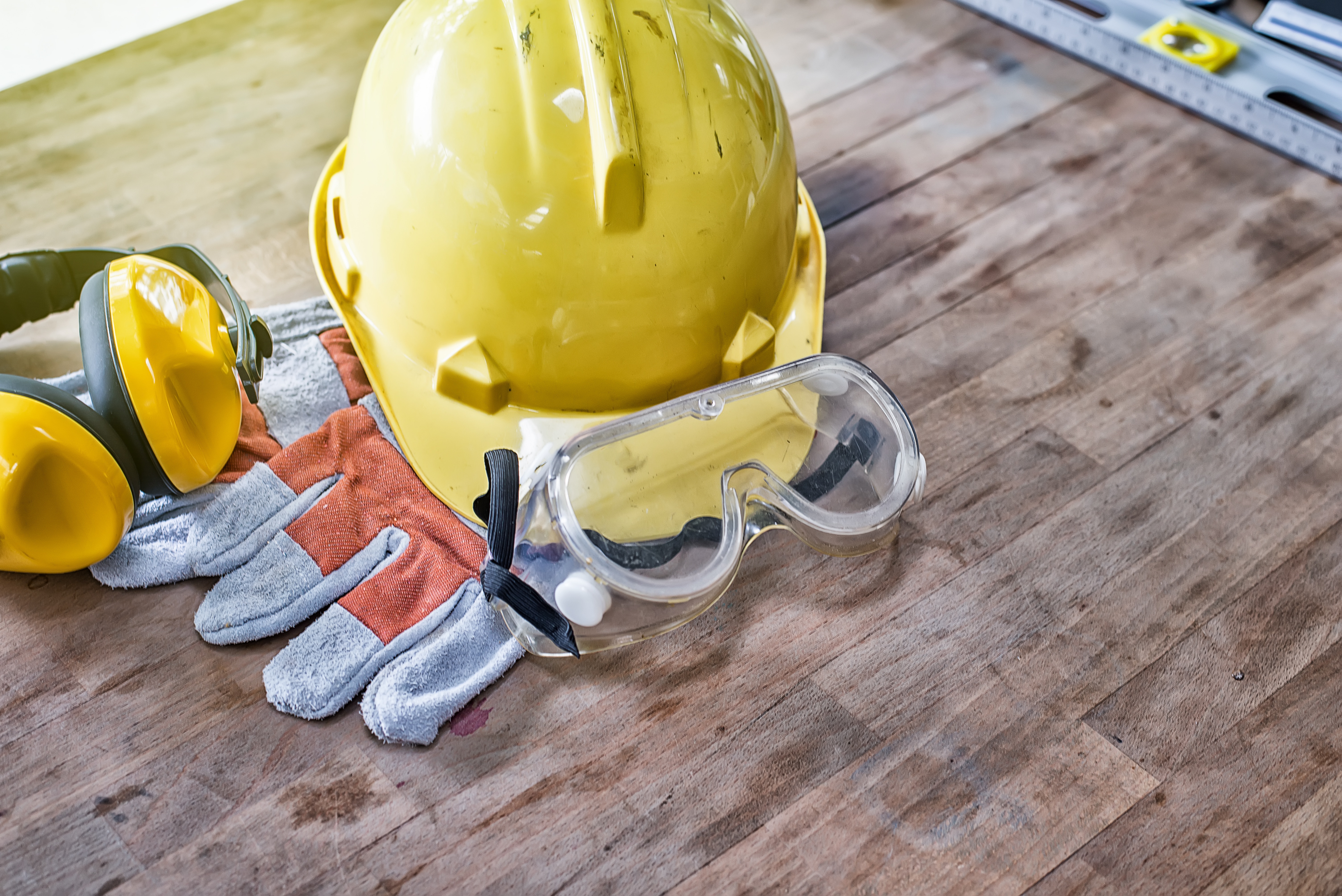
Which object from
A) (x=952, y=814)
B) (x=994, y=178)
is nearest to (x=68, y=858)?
(x=952, y=814)

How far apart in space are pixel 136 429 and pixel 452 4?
539 millimetres

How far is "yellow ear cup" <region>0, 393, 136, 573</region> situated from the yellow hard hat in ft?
1.00

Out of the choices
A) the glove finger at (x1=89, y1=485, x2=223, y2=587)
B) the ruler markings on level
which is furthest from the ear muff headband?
the ruler markings on level

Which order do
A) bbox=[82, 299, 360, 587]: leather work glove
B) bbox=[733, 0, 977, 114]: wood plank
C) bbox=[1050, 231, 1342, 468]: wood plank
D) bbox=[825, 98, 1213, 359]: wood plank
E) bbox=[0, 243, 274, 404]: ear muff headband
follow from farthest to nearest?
bbox=[733, 0, 977, 114]: wood plank < bbox=[825, 98, 1213, 359]: wood plank < bbox=[1050, 231, 1342, 468]: wood plank < bbox=[0, 243, 274, 404]: ear muff headband < bbox=[82, 299, 360, 587]: leather work glove

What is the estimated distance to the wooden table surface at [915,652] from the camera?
0.95m

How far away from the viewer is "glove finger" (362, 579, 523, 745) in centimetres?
100

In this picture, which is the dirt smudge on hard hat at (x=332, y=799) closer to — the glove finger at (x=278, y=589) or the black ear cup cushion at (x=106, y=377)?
the glove finger at (x=278, y=589)

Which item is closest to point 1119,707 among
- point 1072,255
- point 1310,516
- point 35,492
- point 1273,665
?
point 1273,665

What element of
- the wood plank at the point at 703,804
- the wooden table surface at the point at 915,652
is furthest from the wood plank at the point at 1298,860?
the wood plank at the point at 703,804

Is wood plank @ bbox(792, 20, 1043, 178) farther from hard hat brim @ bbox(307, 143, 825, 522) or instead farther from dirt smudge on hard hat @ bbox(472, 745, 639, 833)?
dirt smudge on hard hat @ bbox(472, 745, 639, 833)

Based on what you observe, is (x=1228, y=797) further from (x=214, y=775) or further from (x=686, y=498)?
(x=214, y=775)

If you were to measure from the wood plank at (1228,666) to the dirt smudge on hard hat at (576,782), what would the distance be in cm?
46

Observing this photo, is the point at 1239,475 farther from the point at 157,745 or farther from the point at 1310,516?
the point at 157,745

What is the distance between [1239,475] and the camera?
1.30 m
